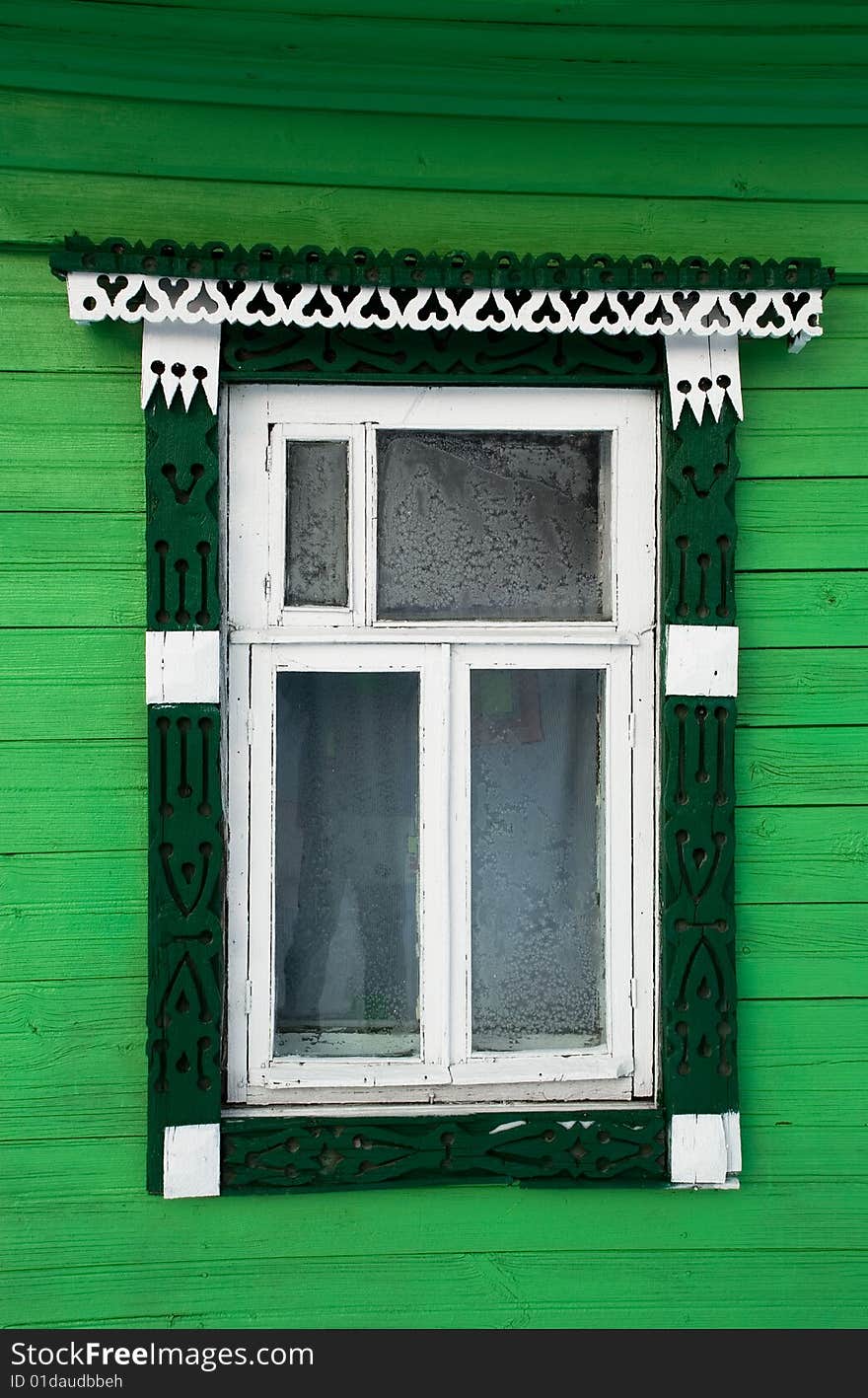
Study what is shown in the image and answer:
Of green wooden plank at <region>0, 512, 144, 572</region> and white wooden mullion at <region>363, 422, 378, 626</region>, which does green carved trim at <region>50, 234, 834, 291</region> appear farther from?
green wooden plank at <region>0, 512, 144, 572</region>

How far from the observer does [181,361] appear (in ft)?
6.09

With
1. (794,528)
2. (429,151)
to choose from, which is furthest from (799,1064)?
(429,151)

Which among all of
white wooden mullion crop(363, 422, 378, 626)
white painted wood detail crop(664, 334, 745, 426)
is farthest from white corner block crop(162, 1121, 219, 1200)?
white painted wood detail crop(664, 334, 745, 426)

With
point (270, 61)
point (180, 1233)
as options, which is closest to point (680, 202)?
point (270, 61)

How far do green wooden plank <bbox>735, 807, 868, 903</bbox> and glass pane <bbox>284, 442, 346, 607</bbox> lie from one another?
0.86m

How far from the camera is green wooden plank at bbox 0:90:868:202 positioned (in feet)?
6.23

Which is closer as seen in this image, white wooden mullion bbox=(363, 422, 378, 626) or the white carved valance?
the white carved valance

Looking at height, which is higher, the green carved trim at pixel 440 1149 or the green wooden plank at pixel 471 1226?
the green carved trim at pixel 440 1149

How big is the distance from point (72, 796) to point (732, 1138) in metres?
1.32

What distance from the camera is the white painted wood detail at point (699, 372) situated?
6.27ft

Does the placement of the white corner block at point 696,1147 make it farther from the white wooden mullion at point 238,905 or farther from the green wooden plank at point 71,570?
the green wooden plank at point 71,570

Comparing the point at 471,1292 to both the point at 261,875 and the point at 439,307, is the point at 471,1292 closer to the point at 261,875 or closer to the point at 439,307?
the point at 261,875

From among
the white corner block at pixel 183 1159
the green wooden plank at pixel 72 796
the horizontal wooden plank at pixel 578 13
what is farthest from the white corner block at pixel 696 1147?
the horizontal wooden plank at pixel 578 13

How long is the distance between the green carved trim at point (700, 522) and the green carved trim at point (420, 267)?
229 millimetres
